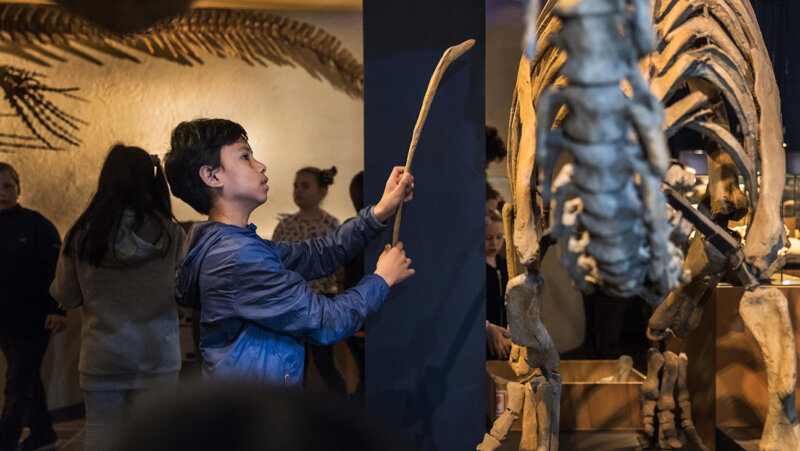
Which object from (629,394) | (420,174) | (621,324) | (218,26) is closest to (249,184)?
(420,174)

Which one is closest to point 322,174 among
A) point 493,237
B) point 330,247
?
point 493,237

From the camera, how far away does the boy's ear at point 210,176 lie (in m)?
2.14

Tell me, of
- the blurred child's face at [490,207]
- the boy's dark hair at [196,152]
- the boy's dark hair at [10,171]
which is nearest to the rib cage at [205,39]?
the boy's dark hair at [10,171]

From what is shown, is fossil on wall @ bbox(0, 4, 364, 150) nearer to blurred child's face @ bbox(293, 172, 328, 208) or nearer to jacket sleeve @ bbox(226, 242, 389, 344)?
blurred child's face @ bbox(293, 172, 328, 208)

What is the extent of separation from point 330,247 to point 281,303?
44 centimetres

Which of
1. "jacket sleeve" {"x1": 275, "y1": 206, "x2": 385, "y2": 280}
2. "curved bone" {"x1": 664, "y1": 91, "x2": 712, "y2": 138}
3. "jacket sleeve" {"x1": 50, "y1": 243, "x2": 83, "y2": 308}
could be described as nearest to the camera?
"curved bone" {"x1": 664, "y1": 91, "x2": 712, "y2": 138}

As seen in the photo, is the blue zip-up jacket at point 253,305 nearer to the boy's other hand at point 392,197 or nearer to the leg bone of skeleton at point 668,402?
the boy's other hand at point 392,197

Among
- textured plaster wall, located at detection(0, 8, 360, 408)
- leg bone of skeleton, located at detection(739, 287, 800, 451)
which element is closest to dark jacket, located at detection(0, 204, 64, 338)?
textured plaster wall, located at detection(0, 8, 360, 408)

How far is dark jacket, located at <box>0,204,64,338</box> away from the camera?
3656 millimetres

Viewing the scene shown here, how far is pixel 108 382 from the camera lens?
10.3ft

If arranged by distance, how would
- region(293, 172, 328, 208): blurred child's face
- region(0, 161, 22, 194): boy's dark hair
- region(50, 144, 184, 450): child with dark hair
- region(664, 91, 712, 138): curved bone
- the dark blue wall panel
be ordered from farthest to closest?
region(293, 172, 328, 208): blurred child's face → region(0, 161, 22, 194): boy's dark hair → region(50, 144, 184, 450): child with dark hair → the dark blue wall panel → region(664, 91, 712, 138): curved bone

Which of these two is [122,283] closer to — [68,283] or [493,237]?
[68,283]

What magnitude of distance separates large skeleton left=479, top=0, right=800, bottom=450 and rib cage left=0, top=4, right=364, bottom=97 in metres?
2.41

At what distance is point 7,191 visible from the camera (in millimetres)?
3652
